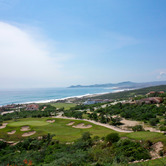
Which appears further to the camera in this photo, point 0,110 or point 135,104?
point 0,110

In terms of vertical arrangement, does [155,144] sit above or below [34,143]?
above

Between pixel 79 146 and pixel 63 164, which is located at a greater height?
pixel 63 164

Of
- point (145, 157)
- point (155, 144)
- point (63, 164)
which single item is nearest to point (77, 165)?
point (63, 164)

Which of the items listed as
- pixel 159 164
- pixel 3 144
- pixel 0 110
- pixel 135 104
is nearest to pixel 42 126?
pixel 3 144

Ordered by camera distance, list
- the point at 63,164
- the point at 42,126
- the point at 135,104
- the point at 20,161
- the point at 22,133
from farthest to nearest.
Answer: the point at 135,104
the point at 42,126
the point at 22,133
the point at 20,161
the point at 63,164

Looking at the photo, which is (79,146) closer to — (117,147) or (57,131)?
(117,147)

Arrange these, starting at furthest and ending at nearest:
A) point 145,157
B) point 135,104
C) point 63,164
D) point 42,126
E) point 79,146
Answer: point 135,104
point 42,126
point 79,146
point 145,157
point 63,164

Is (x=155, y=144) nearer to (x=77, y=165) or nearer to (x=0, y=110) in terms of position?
(x=77, y=165)

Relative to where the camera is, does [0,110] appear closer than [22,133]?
No

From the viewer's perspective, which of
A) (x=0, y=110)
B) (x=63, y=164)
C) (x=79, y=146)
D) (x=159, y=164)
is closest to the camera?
(x=159, y=164)
